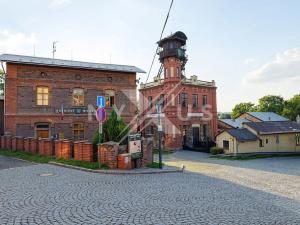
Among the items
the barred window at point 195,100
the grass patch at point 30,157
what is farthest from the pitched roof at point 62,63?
the barred window at point 195,100

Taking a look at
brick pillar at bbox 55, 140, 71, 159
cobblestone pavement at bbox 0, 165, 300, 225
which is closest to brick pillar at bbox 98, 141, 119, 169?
cobblestone pavement at bbox 0, 165, 300, 225

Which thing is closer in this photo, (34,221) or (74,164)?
(34,221)

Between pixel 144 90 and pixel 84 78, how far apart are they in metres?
15.6

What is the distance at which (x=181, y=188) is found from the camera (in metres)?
9.84

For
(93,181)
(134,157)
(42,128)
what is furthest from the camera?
(42,128)

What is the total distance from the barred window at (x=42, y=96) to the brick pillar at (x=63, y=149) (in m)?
8.86

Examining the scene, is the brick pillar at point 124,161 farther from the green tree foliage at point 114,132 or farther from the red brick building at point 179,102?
the red brick building at point 179,102

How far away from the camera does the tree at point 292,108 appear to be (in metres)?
64.0

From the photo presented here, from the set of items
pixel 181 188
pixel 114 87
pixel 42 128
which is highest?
pixel 114 87

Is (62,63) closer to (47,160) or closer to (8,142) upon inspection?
(8,142)

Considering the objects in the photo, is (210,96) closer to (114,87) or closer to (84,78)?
(114,87)

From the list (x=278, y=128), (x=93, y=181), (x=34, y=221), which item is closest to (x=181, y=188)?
(x=93, y=181)

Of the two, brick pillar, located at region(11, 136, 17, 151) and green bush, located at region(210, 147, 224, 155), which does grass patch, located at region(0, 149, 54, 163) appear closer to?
brick pillar, located at region(11, 136, 17, 151)

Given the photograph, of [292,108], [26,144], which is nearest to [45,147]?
[26,144]
